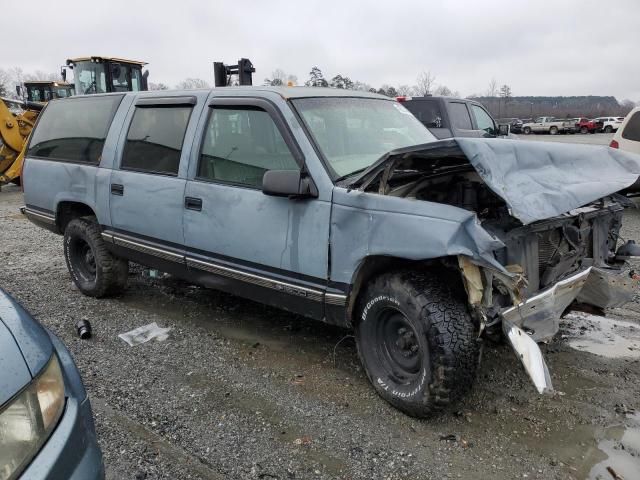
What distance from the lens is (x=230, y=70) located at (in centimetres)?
726

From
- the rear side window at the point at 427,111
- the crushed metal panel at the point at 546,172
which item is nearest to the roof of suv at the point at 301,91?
the crushed metal panel at the point at 546,172

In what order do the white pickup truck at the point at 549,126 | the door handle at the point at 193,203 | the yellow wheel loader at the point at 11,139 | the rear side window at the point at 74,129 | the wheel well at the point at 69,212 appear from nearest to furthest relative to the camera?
the door handle at the point at 193,203 < the rear side window at the point at 74,129 < the wheel well at the point at 69,212 < the yellow wheel loader at the point at 11,139 < the white pickup truck at the point at 549,126

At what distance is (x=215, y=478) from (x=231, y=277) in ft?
5.00

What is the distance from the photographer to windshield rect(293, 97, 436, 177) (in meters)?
3.40

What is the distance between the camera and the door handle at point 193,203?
3828 mm

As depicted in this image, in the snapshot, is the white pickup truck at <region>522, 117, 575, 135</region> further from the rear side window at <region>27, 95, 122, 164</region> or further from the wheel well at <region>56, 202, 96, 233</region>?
the wheel well at <region>56, 202, 96, 233</region>

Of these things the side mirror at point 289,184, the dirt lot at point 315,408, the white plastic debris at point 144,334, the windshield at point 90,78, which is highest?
the windshield at point 90,78


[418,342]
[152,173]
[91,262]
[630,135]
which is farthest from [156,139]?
[630,135]

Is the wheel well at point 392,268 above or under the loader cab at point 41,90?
under

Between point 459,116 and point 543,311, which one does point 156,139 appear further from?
point 459,116

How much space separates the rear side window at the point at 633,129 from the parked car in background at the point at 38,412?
31.6 feet

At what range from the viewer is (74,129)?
16.5 feet

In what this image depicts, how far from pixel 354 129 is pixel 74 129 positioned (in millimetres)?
2963

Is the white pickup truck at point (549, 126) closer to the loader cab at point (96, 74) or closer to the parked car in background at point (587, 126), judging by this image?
the parked car in background at point (587, 126)
